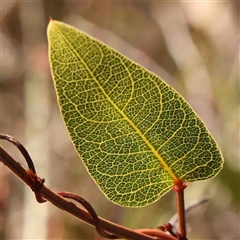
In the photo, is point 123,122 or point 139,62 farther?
point 139,62

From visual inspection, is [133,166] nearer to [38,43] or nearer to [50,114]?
[50,114]

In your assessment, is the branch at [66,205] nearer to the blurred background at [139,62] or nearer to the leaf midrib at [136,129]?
the leaf midrib at [136,129]

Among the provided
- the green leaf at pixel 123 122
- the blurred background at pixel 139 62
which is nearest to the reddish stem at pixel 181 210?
the green leaf at pixel 123 122

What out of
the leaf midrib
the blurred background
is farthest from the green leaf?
the blurred background

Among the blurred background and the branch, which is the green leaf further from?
the blurred background

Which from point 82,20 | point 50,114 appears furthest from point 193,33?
point 50,114

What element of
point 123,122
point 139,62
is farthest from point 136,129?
point 139,62

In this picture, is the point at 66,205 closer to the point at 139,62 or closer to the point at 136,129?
the point at 136,129
